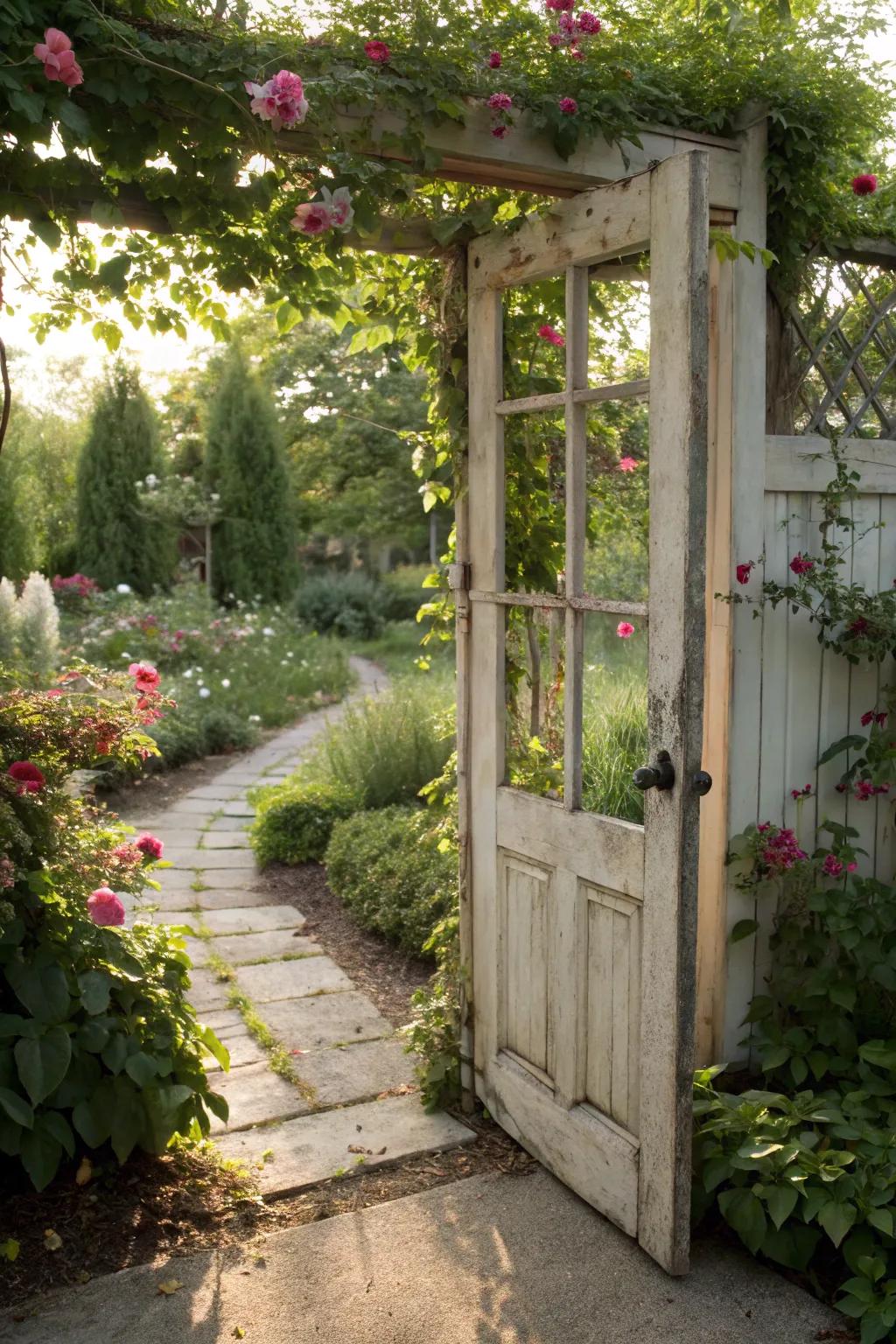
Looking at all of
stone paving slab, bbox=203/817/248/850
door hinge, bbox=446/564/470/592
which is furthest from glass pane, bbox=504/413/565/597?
stone paving slab, bbox=203/817/248/850

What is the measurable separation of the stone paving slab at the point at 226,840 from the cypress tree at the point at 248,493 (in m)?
8.56

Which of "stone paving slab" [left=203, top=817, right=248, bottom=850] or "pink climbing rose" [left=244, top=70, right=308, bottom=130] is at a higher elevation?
"pink climbing rose" [left=244, top=70, right=308, bottom=130]

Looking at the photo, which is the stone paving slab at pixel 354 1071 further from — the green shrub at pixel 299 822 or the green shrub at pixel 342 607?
the green shrub at pixel 342 607

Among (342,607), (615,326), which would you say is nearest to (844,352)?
(615,326)

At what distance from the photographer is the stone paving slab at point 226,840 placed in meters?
6.08

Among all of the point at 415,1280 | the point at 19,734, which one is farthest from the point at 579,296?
the point at 415,1280

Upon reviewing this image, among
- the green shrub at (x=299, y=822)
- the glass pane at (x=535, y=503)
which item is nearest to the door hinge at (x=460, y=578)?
the glass pane at (x=535, y=503)

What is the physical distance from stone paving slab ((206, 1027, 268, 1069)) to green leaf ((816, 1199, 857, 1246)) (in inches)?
72.4

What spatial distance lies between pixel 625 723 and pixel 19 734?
5.06 ft

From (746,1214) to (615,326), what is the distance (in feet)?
6.66

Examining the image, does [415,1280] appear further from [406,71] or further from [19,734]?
[406,71]

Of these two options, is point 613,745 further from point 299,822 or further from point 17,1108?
point 299,822

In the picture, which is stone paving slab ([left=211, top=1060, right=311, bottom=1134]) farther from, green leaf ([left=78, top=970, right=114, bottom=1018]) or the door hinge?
the door hinge

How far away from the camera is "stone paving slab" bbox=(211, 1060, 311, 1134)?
10.3 ft
